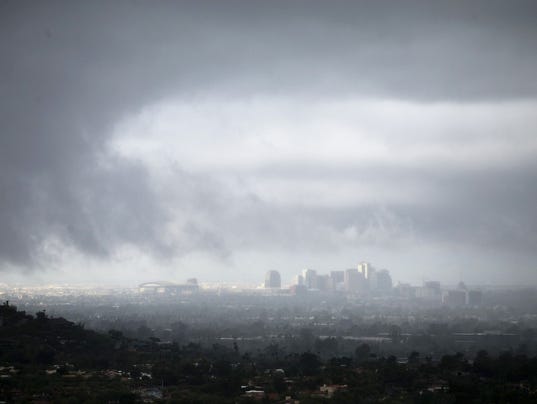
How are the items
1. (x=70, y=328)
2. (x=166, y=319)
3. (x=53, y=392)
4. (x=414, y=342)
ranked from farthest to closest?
1. (x=166, y=319)
2. (x=414, y=342)
3. (x=70, y=328)
4. (x=53, y=392)

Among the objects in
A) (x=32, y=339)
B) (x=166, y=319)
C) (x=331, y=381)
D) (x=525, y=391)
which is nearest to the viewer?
(x=525, y=391)

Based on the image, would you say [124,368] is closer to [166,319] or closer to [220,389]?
[220,389]

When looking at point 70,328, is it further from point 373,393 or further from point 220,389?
point 373,393

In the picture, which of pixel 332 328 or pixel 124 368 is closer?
pixel 124 368

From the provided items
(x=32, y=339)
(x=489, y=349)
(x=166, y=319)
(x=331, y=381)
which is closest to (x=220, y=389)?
(x=331, y=381)

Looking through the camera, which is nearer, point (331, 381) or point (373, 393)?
point (373, 393)

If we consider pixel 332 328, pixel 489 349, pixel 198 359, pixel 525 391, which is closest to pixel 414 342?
pixel 489 349
